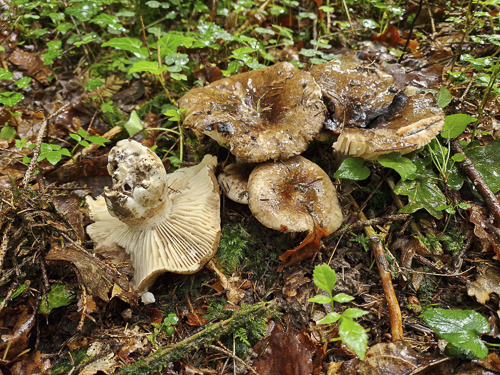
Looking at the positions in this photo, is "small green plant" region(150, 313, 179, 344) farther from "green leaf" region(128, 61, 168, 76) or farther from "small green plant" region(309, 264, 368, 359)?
"green leaf" region(128, 61, 168, 76)

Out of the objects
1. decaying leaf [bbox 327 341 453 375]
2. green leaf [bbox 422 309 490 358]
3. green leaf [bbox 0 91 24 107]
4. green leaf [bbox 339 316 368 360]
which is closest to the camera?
green leaf [bbox 339 316 368 360]

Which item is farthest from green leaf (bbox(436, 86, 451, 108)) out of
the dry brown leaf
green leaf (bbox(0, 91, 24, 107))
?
the dry brown leaf

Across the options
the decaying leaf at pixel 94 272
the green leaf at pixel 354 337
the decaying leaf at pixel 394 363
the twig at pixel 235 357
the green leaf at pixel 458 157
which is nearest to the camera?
the green leaf at pixel 354 337

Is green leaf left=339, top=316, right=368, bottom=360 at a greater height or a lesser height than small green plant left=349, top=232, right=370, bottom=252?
greater

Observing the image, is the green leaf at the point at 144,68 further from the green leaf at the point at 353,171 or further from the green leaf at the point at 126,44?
A: the green leaf at the point at 353,171

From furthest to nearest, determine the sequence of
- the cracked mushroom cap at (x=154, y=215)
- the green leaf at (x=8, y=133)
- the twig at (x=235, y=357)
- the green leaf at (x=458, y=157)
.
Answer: the green leaf at (x=8, y=133) < the green leaf at (x=458, y=157) < the cracked mushroom cap at (x=154, y=215) < the twig at (x=235, y=357)

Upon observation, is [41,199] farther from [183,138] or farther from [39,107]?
[39,107]

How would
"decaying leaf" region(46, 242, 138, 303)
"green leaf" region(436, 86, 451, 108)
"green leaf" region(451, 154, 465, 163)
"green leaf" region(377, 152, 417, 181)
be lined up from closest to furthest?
"decaying leaf" region(46, 242, 138, 303), "green leaf" region(377, 152, 417, 181), "green leaf" region(451, 154, 465, 163), "green leaf" region(436, 86, 451, 108)

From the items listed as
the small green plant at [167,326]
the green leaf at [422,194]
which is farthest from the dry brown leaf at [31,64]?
the green leaf at [422,194]
